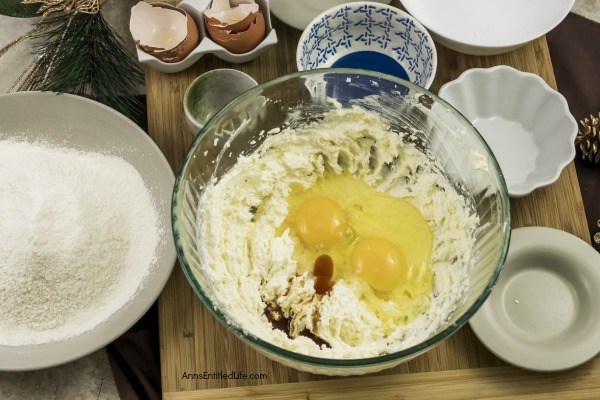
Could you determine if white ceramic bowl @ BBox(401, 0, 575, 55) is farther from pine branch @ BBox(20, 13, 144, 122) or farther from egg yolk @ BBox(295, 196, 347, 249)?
pine branch @ BBox(20, 13, 144, 122)

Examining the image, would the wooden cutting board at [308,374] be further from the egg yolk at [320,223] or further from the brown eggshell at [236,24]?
the brown eggshell at [236,24]

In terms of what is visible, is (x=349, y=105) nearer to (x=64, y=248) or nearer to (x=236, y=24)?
(x=236, y=24)

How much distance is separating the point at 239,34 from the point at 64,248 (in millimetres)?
513

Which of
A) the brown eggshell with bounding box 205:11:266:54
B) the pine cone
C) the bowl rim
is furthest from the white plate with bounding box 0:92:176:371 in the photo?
the pine cone

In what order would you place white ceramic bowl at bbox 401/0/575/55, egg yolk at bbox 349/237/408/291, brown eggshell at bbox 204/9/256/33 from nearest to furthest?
1. egg yolk at bbox 349/237/408/291
2. brown eggshell at bbox 204/9/256/33
3. white ceramic bowl at bbox 401/0/575/55

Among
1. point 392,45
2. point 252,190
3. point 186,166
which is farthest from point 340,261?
point 392,45

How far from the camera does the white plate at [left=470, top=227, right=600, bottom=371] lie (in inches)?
51.0

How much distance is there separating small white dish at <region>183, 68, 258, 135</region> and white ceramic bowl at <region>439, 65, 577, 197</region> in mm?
397

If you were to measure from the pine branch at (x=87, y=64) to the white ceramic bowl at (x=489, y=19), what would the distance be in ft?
2.00

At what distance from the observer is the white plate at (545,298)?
1.30 m

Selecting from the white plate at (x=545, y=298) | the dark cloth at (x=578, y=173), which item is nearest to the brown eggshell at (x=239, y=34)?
the dark cloth at (x=578, y=173)

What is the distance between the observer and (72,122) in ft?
4.73

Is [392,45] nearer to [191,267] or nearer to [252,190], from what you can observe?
[252,190]

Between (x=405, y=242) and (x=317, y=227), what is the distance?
16 centimetres
